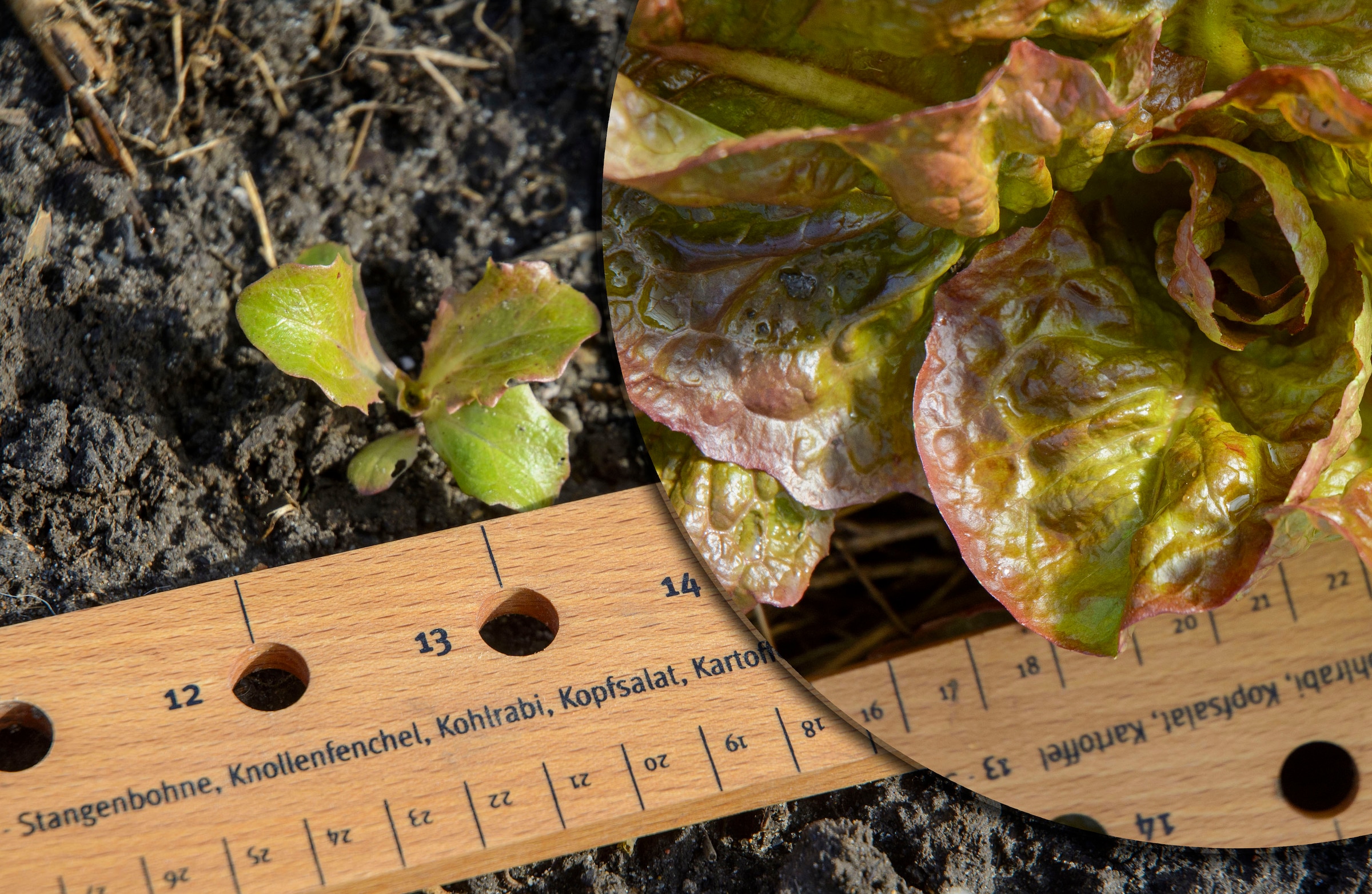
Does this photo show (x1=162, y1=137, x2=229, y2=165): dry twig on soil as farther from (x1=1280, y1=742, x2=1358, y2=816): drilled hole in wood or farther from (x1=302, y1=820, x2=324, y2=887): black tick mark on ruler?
(x1=1280, y1=742, x2=1358, y2=816): drilled hole in wood

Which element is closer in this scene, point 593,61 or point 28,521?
point 28,521

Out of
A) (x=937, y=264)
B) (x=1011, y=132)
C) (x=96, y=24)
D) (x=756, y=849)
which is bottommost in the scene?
(x=756, y=849)

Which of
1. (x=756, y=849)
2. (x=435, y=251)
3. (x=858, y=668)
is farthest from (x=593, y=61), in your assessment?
(x=756, y=849)

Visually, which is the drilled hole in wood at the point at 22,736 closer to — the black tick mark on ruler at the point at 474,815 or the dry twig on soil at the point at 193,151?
the black tick mark on ruler at the point at 474,815

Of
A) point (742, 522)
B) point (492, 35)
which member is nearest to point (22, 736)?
point (742, 522)

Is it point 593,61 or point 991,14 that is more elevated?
point 991,14

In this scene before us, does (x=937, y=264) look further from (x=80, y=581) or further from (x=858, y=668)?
(x=80, y=581)

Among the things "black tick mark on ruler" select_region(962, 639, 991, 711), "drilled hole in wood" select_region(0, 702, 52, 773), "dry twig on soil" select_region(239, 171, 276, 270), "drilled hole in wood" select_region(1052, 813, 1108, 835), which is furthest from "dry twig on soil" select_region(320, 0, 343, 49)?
"drilled hole in wood" select_region(1052, 813, 1108, 835)

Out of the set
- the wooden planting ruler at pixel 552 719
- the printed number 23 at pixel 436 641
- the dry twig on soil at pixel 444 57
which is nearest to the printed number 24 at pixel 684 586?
the wooden planting ruler at pixel 552 719
